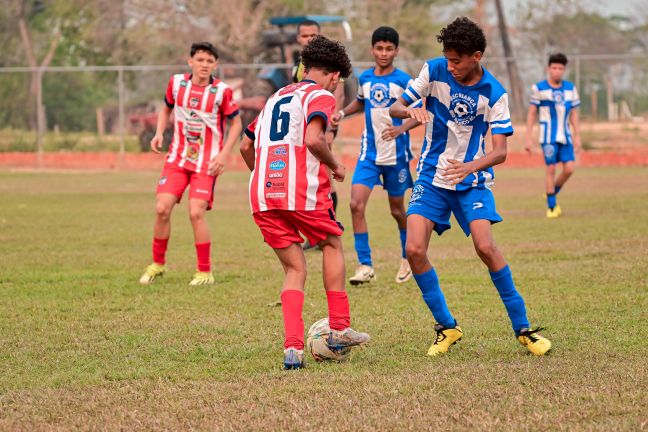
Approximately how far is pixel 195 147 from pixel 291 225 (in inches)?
137

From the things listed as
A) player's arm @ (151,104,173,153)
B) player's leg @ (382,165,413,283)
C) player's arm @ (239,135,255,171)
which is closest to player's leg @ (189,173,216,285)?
player's arm @ (151,104,173,153)

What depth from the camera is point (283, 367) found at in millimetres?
5602

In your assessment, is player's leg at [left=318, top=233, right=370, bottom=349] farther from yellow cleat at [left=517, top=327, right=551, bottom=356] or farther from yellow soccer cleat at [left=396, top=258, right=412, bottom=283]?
yellow soccer cleat at [left=396, top=258, right=412, bottom=283]

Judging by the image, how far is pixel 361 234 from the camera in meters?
9.07

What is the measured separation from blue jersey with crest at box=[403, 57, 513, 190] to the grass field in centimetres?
101

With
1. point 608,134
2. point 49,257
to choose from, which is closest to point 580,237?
point 49,257

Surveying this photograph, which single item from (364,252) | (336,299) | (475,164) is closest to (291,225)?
(336,299)

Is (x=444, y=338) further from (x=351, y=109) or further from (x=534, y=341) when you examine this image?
(x=351, y=109)

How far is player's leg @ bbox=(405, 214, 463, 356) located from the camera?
598 centimetres

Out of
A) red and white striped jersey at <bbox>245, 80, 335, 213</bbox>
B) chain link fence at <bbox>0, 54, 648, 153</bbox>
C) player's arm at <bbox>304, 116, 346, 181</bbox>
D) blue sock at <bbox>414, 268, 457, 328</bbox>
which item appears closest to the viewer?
player's arm at <bbox>304, 116, 346, 181</bbox>

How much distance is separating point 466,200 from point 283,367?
1.41 m

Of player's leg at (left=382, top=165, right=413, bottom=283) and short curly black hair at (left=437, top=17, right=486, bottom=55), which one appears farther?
player's leg at (left=382, top=165, right=413, bottom=283)

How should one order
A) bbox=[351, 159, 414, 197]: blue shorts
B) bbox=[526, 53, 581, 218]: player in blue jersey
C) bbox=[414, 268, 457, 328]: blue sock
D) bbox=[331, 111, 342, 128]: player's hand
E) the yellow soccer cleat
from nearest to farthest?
bbox=[414, 268, 457, 328]: blue sock < bbox=[331, 111, 342, 128]: player's hand < the yellow soccer cleat < bbox=[351, 159, 414, 197]: blue shorts < bbox=[526, 53, 581, 218]: player in blue jersey

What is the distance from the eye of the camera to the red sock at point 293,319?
561 centimetres
